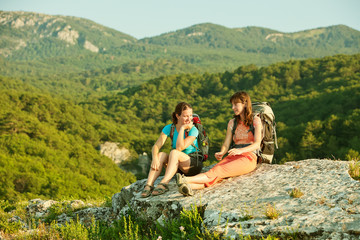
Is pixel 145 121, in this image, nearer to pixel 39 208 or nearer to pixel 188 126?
pixel 39 208

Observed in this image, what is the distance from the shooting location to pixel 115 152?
62.0 meters

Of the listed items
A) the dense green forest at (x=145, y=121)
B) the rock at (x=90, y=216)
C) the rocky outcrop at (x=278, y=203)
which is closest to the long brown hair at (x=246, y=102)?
the rocky outcrop at (x=278, y=203)

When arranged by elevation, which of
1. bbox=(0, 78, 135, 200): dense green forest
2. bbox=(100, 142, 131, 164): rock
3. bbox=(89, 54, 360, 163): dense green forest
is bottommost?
bbox=(100, 142, 131, 164): rock

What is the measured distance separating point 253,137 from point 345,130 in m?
32.8

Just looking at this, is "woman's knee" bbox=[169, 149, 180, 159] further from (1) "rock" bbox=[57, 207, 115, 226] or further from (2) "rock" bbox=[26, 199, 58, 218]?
(2) "rock" bbox=[26, 199, 58, 218]

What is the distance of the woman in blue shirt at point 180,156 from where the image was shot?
5340mm

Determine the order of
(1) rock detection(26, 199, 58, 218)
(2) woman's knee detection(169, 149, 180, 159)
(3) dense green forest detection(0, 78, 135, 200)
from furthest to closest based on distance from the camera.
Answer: (3) dense green forest detection(0, 78, 135, 200) → (1) rock detection(26, 199, 58, 218) → (2) woman's knee detection(169, 149, 180, 159)

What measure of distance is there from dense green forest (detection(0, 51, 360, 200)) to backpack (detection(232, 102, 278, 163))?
229 centimetres

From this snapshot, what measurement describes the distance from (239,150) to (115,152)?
193 feet

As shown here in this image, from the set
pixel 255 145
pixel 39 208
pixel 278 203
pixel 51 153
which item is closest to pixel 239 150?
pixel 255 145

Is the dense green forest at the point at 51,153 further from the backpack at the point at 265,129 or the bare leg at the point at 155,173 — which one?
the backpack at the point at 265,129

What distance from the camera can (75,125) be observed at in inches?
2549

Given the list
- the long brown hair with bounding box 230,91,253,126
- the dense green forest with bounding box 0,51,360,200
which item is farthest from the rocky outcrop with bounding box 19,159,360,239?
the dense green forest with bounding box 0,51,360,200

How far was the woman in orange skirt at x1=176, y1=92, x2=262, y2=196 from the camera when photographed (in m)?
5.13
